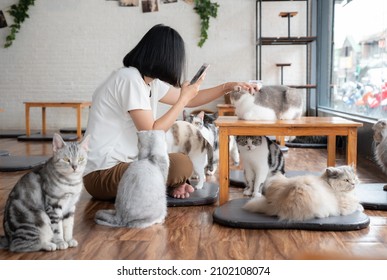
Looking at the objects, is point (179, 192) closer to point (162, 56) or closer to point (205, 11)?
point (162, 56)

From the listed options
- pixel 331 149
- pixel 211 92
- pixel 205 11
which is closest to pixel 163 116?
pixel 211 92

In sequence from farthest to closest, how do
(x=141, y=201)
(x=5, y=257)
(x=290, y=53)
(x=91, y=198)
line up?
(x=290, y=53) < (x=91, y=198) < (x=141, y=201) < (x=5, y=257)

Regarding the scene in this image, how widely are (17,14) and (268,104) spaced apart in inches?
241

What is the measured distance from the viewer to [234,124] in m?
2.70

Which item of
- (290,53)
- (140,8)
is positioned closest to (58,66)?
(140,8)

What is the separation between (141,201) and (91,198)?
34.5 inches

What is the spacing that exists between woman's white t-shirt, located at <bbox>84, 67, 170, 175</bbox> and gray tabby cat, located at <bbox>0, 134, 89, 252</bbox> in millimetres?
590

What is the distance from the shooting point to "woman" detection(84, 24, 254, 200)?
254 cm

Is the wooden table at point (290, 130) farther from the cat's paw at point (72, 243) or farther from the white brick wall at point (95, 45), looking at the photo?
the white brick wall at point (95, 45)

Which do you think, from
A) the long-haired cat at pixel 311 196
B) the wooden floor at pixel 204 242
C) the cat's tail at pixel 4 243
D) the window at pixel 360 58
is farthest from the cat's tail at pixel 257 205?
the window at pixel 360 58

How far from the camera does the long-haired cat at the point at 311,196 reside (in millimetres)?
2346

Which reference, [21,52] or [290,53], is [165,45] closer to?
[290,53]

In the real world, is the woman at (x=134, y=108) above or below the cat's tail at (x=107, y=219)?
above

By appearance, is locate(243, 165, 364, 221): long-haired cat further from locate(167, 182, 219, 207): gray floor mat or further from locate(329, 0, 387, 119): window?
locate(329, 0, 387, 119): window
